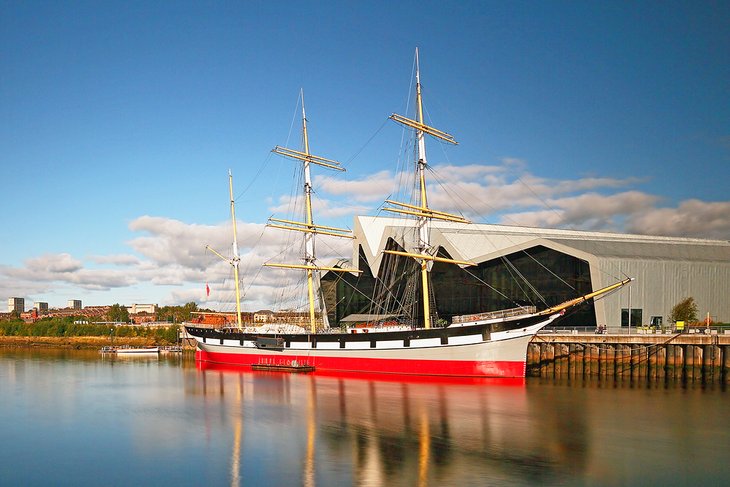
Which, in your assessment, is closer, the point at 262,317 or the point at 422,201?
the point at 422,201

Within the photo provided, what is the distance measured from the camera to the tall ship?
45.6m

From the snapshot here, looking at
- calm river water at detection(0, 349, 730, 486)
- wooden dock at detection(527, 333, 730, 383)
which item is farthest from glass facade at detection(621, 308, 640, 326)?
calm river water at detection(0, 349, 730, 486)

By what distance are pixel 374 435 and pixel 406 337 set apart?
2065 centimetres

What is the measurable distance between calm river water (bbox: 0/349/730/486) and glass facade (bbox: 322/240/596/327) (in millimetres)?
10733

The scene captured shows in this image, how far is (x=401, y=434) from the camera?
28.7m

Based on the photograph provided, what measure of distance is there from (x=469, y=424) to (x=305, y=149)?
41.1 metres

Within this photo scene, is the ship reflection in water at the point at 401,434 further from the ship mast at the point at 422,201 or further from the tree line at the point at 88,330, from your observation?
the tree line at the point at 88,330

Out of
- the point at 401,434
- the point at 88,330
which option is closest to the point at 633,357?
→ the point at 401,434

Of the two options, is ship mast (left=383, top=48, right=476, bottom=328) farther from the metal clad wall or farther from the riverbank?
the riverbank

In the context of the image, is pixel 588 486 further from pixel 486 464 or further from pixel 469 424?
pixel 469 424

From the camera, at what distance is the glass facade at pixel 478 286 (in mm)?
53156

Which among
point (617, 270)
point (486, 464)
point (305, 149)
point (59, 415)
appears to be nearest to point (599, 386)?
point (617, 270)

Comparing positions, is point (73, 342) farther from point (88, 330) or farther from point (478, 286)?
point (478, 286)

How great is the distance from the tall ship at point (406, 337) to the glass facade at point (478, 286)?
37.5 inches
